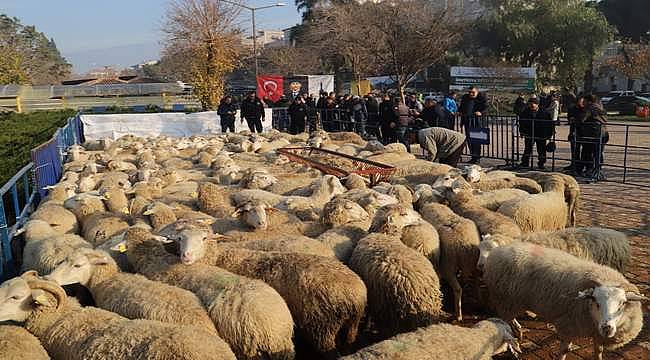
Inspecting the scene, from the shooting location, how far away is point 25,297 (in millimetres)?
4203

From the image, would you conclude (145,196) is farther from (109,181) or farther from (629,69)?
(629,69)

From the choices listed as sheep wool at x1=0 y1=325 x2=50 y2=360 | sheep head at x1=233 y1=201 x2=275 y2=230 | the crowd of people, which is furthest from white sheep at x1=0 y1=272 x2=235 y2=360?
the crowd of people

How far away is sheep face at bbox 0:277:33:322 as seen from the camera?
4148mm

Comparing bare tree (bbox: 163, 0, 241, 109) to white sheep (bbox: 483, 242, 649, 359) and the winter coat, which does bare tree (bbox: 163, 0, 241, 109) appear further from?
white sheep (bbox: 483, 242, 649, 359)

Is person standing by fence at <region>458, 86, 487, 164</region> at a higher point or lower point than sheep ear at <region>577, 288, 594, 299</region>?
higher

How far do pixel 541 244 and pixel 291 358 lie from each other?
2759 mm

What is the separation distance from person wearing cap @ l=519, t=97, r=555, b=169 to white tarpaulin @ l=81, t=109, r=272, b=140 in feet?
33.3

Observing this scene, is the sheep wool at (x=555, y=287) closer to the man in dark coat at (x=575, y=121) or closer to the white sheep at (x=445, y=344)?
the white sheep at (x=445, y=344)

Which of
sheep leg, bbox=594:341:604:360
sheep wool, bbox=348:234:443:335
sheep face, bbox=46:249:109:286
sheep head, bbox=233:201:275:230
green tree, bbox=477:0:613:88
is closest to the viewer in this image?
sheep leg, bbox=594:341:604:360

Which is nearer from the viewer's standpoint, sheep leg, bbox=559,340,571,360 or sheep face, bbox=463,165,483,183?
sheep leg, bbox=559,340,571,360

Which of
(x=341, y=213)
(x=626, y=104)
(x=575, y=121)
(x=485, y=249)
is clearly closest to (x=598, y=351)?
(x=485, y=249)

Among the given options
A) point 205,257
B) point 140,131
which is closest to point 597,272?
point 205,257

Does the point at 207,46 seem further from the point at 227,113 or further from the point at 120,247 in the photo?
the point at 120,247

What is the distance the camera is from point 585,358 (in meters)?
4.54
